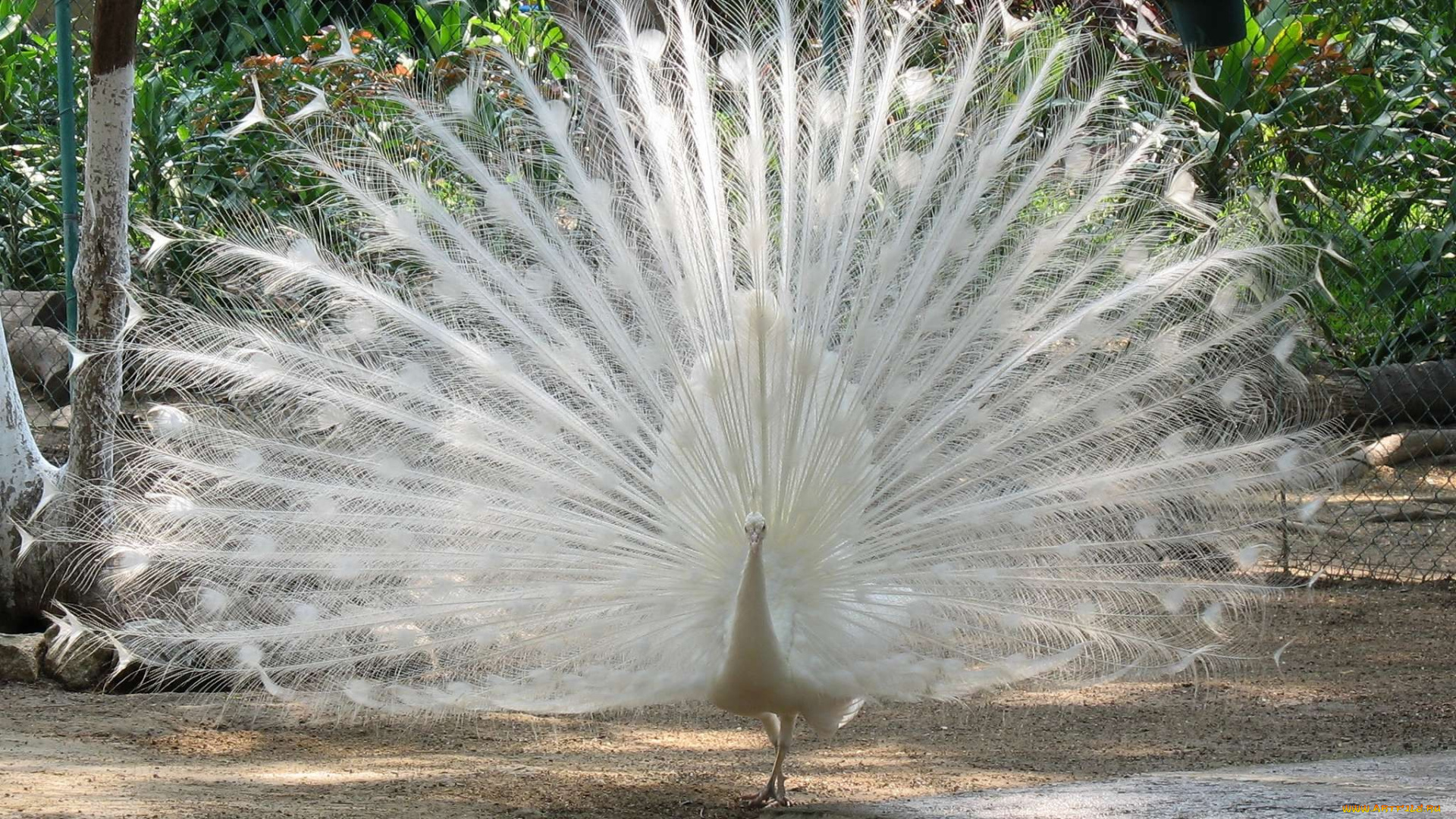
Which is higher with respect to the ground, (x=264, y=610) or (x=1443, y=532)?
(x=1443, y=532)

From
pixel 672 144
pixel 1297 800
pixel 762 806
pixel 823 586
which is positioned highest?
pixel 672 144

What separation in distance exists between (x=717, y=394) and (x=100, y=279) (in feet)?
8.27

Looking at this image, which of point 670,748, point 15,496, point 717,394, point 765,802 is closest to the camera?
point 717,394

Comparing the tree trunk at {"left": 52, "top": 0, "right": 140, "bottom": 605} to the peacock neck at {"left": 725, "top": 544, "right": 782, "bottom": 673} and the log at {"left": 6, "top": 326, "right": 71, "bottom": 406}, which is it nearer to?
the peacock neck at {"left": 725, "top": 544, "right": 782, "bottom": 673}

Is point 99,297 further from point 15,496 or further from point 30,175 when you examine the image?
point 30,175

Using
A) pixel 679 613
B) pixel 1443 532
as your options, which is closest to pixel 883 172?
pixel 679 613

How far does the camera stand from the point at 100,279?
193 inches

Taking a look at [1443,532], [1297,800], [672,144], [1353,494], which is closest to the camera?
[1297,800]

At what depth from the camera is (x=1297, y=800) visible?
3.22 metres

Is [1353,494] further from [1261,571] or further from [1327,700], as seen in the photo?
[1327,700]

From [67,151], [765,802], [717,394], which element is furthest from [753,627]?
[67,151]

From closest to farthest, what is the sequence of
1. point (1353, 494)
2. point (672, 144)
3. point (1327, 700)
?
point (672, 144)
point (1327, 700)
point (1353, 494)

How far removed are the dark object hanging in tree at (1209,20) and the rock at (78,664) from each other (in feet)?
13.3

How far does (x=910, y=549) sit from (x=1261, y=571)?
2.24 m
